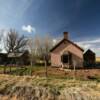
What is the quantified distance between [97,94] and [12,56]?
3806cm

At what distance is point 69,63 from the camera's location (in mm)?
26906

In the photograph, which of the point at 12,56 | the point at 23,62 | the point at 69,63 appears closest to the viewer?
the point at 69,63

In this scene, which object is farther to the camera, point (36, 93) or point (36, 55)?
point (36, 55)

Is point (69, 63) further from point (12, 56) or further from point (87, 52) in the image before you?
point (12, 56)

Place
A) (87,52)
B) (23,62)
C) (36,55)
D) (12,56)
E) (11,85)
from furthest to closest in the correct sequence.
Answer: (36,55) < (12,56) < (23,62) < (87,52) < (11,85)

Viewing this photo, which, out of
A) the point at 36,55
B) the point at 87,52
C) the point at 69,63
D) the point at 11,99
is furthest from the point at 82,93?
the point at 36,55

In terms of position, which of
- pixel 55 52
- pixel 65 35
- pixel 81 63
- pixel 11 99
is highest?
pixel 65 35

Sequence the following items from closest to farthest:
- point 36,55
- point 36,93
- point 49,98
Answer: point 49,98
point 36,93
point 36,55

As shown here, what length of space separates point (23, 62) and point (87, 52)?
1726 centimetres

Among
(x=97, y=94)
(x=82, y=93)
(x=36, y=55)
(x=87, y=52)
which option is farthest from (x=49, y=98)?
(x=36, y=55)

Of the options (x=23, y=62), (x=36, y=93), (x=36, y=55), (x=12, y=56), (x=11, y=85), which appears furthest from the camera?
(x=36, y=55)

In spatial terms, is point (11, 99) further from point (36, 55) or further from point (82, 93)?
point (36, 55)

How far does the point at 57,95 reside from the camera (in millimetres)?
8031

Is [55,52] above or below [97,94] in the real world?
above
